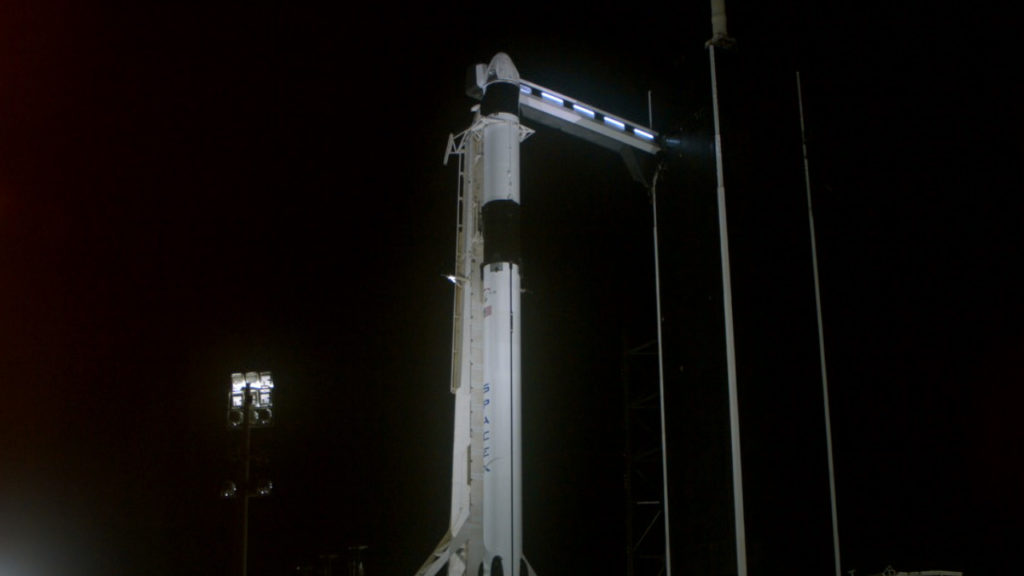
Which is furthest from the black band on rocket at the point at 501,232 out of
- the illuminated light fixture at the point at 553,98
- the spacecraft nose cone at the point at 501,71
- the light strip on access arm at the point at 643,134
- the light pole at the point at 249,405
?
the light pole at the point at 249,405

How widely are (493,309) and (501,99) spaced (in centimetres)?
268

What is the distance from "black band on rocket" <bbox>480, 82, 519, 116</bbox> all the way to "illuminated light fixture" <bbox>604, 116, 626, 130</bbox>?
1413mm

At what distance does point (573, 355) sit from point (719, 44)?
6.66 m

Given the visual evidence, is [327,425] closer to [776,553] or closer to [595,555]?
[595,555]

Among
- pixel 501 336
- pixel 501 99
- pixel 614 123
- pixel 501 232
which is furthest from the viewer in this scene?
pixel 614 123

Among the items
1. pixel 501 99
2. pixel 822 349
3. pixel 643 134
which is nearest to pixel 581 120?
pixel 643 134

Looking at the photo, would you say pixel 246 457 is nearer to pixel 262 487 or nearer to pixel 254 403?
pixel 262 487

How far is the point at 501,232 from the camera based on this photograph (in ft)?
33.8

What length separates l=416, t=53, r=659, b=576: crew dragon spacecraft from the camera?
31.4 ft

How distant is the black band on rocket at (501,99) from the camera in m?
10.8

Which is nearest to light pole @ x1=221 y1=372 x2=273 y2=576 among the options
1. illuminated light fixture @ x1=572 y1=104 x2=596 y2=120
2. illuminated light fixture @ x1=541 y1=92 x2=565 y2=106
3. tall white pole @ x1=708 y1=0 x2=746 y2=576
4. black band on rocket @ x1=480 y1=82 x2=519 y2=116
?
black band on rocket @ x1=480 y1=82 x2=519 y2=116

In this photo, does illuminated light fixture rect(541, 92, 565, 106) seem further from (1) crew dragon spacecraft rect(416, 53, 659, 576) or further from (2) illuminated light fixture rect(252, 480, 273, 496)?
(2) illuminated light fixture rect(252, 480, 273, 496)

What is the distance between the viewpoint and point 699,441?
10.2 meters

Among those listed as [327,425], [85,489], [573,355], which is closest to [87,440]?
[85,489]
